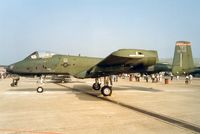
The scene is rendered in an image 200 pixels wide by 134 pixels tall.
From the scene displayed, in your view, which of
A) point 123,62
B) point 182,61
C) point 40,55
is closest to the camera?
point 123,62

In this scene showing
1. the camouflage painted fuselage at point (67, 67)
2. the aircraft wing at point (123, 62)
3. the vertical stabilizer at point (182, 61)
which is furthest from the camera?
the vertical stabilizer at point (182, 61)

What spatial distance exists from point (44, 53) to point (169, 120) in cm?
1252

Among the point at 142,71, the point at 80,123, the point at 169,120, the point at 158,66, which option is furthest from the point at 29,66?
the point at 169,120

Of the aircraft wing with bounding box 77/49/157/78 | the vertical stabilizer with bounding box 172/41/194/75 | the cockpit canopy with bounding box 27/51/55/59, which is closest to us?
the aircraft wing with bounding box 77/49/157/78

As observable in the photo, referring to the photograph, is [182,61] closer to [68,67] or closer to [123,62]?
[123,62]

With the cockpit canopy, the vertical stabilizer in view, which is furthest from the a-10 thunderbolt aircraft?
the vertical stabilizer

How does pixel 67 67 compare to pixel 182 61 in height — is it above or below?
below

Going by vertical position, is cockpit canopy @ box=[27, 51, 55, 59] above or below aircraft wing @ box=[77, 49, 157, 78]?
above

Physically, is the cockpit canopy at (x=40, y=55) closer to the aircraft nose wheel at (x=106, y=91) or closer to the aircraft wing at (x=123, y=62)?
the aircraft wing at (x=123, y=62)

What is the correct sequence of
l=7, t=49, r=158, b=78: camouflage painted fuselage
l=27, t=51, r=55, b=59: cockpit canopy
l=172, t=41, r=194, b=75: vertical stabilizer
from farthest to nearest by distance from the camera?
1. l=172, t=41, r=194, b=75: vertical stabilizer
2. l=27, t=51, r=55, b=59: cockpit canopy
3. l=7, t=49, r=158, b=78: camouflage painted fuselage

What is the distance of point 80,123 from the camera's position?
792 centimetres

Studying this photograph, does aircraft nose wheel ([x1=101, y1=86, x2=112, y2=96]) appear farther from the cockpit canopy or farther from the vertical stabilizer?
the vertical stabilizer

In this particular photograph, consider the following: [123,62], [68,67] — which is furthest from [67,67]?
[123,62]

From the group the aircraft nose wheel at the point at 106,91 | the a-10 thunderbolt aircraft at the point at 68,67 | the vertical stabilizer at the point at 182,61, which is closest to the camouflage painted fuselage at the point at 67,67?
the a-10 thunderbolt aircraft at the point at 68,67
